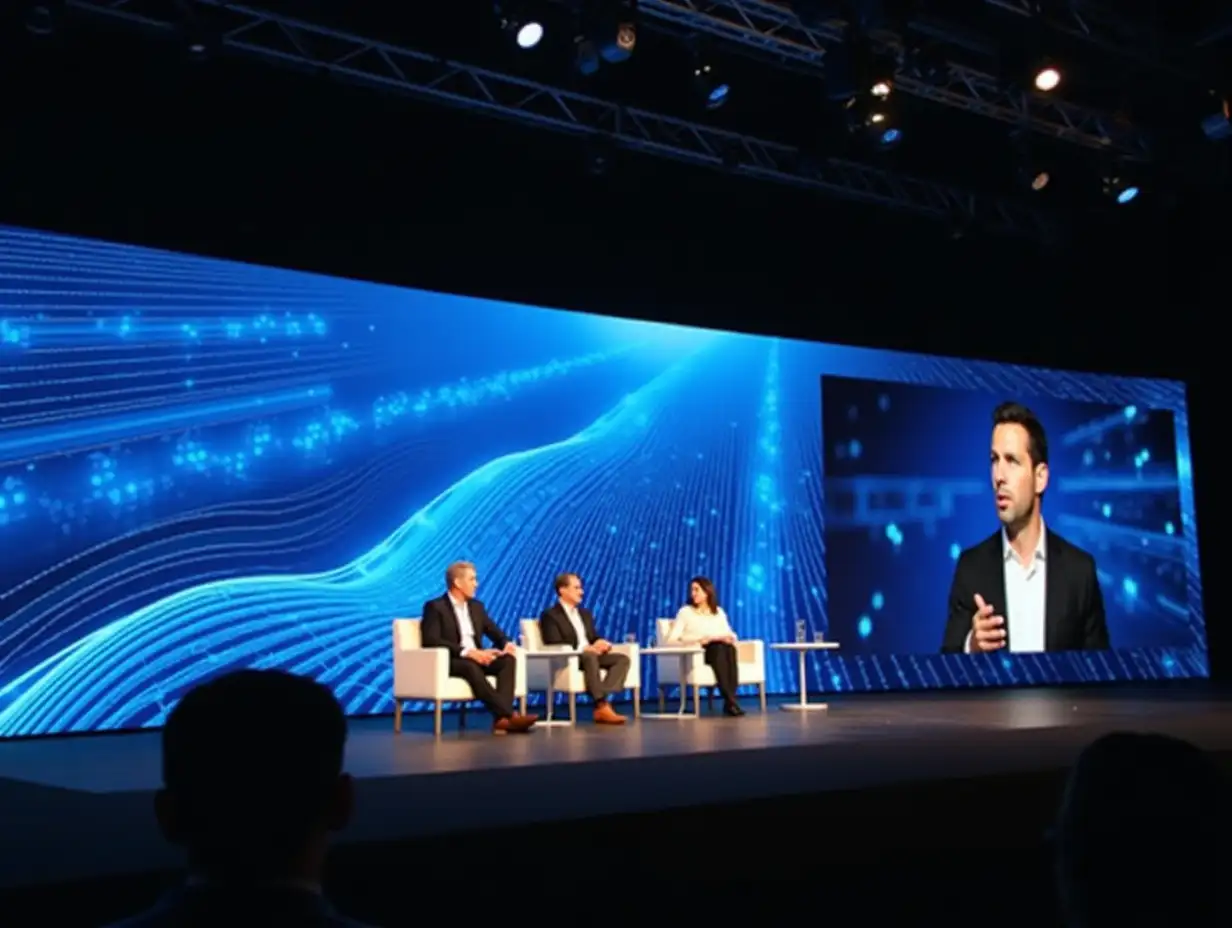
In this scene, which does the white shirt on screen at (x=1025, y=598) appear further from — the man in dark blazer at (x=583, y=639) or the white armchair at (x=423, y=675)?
the white armchair at (x=423, y=675)

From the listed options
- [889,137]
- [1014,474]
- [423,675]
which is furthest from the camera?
[1014,474]

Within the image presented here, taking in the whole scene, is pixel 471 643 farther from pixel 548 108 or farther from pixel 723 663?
pixel 548 108

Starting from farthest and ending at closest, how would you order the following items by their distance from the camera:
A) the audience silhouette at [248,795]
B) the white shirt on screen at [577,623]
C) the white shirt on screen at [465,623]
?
the white shirt on screen at [577,623] < the white shirt on screen at [465,623] < the audience silhouette at [248,795]

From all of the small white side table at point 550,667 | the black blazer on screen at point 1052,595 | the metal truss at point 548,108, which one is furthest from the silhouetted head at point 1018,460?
the small white side table at point 550,667

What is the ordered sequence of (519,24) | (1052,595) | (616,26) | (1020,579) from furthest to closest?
(1052,595) < (1020,579) < (519,24) < (616,26)

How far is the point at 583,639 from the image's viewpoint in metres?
7.25

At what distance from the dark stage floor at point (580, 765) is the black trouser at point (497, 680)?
0.21 metres

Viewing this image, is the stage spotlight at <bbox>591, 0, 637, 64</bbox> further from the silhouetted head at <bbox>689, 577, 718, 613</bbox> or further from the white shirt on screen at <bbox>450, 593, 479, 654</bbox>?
the silhouetted head at <bbox>689, 577, 718, 613</bbox>

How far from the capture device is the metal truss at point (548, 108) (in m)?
6.50

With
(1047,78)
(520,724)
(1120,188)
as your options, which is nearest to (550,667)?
(520,724)

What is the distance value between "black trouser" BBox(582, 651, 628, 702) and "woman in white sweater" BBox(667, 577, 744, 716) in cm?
48

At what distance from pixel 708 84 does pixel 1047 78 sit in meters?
1.95

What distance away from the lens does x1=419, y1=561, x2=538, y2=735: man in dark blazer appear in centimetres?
652

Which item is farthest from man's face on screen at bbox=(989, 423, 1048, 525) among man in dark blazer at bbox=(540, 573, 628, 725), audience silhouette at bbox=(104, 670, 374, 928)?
audience silhouette at bbox=(104, 670, 374, 928)
